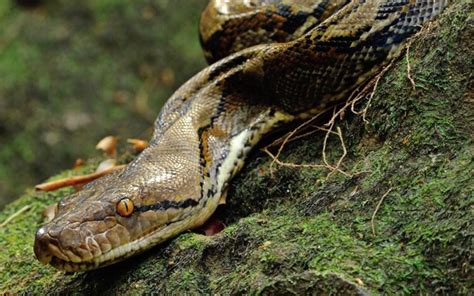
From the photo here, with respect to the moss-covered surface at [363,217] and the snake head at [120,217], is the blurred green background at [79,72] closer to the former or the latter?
the moss-covered surface at [363,217]

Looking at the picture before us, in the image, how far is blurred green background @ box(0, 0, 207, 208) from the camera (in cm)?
1134

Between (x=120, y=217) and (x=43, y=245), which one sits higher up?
(x=43, y=245)

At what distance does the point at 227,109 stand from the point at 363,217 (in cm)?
185

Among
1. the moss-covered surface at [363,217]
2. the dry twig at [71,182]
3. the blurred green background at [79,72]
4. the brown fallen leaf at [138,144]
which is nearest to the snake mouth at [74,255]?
the moss-covered surface at [363,217]

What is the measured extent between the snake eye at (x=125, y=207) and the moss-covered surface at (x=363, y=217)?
32cm

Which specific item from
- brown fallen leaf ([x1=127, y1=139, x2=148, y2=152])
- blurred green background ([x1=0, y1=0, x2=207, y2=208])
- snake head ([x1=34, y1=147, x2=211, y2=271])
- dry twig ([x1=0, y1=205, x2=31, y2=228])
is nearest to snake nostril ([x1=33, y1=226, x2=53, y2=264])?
snake head ([x1=34, y1=147, x2=211, y2=271])

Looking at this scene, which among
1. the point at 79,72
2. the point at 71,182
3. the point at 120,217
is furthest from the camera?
the point at 79,72

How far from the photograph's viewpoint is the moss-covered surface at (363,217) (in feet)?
11.5

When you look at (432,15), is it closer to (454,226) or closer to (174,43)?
(454,226)

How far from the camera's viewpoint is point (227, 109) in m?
5.42

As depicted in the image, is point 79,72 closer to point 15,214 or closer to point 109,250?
point 15,214

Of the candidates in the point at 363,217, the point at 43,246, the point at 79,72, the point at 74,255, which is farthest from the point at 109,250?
the point at 79,72

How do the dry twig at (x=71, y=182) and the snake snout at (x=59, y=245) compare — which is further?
the dry twig at (x=71, y=182)

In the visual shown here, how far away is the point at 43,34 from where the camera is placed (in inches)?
475
